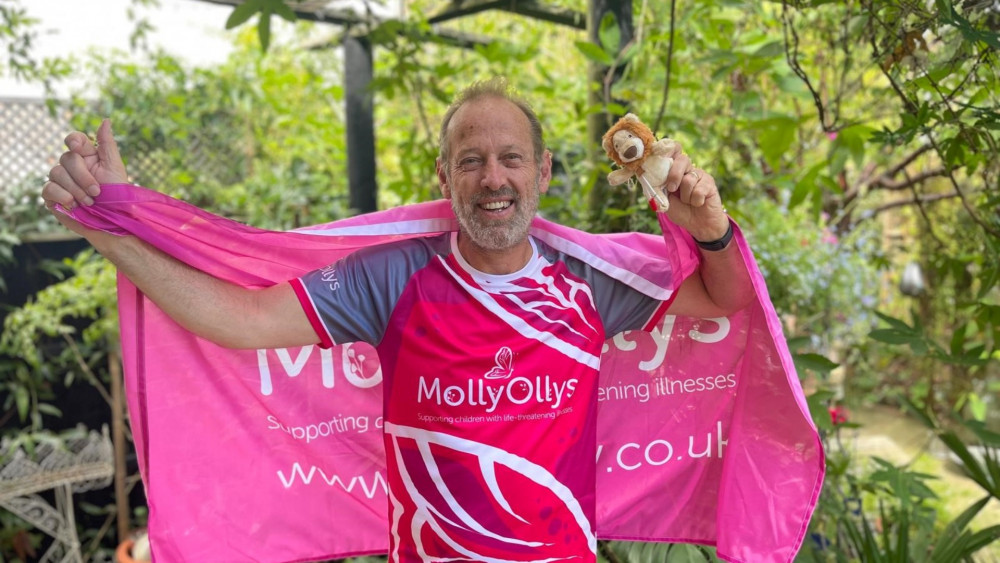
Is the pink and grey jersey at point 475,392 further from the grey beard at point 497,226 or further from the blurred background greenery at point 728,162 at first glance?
the blurred background greenery at point 728,162

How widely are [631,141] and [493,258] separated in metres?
0.38

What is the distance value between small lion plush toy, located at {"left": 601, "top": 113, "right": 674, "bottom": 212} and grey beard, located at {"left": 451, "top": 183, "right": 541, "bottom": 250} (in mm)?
224

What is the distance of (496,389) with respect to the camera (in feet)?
5.22

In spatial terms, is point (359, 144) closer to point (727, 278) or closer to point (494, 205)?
point (494, 205)

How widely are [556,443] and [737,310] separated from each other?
0.49m

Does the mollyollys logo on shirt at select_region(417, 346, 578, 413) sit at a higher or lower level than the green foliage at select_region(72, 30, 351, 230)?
lower

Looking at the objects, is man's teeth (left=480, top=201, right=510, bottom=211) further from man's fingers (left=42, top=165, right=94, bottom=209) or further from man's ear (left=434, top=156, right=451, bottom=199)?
man's fingers (left=42, top=165, right=94, bottom=209)


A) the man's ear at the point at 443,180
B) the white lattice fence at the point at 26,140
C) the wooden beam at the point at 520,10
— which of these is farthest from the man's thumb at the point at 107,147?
the white lattice fence at the point at 26,140

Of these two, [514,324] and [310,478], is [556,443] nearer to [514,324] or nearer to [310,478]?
[514,324]

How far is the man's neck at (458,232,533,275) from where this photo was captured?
164cm

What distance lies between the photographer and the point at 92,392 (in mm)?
4160

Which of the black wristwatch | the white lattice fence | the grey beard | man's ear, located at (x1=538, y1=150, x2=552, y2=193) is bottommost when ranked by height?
the black wristwatch

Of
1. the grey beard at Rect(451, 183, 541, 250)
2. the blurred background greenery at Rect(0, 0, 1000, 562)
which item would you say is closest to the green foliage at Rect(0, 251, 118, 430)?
the blurred background greenery at Rect(0, 0, 1000, 562)

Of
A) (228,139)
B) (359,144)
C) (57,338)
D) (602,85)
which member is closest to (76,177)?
(602,85)
